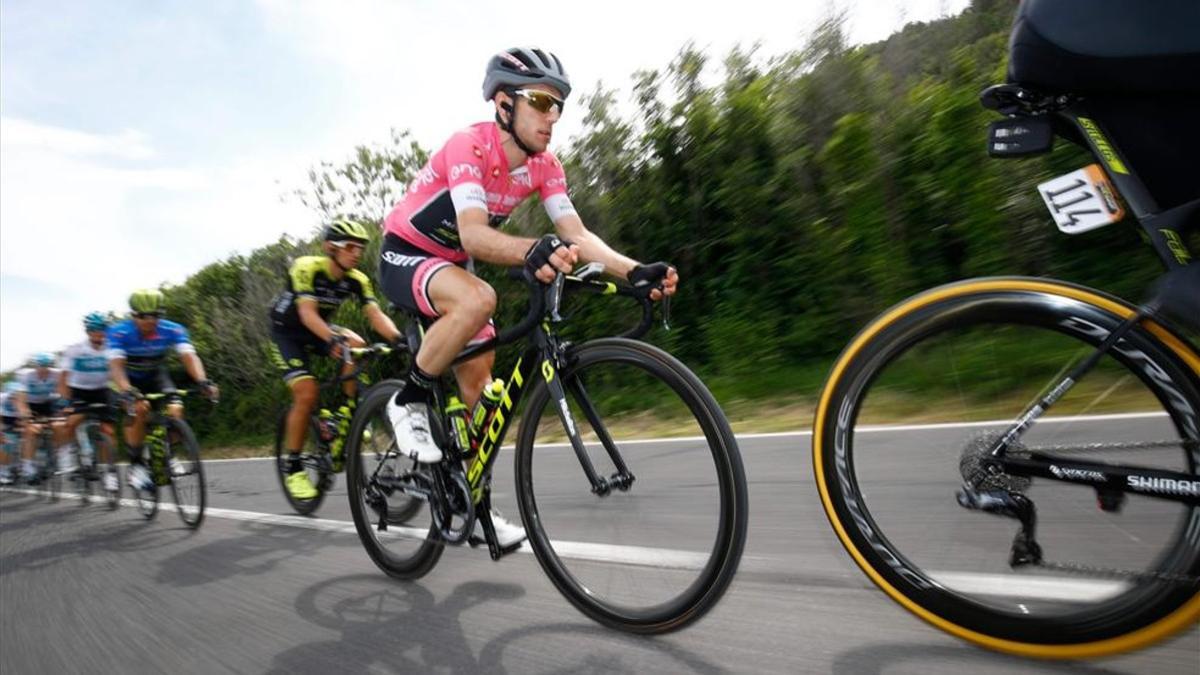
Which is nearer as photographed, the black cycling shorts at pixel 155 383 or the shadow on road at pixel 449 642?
the shadow on road at pixel 449 642

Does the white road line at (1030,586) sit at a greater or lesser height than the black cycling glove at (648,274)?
lesser

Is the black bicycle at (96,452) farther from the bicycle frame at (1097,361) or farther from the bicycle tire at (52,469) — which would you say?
the bicycle frame at (1097,361)

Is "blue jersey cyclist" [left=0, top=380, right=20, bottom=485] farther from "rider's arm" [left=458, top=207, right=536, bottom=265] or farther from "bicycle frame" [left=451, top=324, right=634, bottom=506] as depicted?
"rider's arm" [left=458, top=207, right=536, bottom=265]

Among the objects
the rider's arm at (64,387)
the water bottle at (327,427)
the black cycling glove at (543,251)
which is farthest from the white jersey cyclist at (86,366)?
the black cycling glove at (543,251)

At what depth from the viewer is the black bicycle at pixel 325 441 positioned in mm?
5402

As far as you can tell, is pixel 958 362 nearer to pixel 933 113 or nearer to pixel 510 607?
pixel 510 607

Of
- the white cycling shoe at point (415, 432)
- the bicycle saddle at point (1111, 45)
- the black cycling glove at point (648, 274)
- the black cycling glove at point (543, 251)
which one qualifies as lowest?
the white cycling shoe at point (415, 432)

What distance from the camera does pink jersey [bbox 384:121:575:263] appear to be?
283 cm

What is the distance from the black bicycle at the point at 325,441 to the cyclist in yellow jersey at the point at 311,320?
5 cm

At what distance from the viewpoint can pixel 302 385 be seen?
18.4ft

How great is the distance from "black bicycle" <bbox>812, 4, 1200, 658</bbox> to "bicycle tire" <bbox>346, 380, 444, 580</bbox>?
2125 millimetres

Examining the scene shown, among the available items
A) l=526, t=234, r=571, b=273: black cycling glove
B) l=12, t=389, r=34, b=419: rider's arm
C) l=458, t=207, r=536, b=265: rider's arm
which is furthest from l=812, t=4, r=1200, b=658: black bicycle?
l=12, t=389, r=34, b=419: rider's arm

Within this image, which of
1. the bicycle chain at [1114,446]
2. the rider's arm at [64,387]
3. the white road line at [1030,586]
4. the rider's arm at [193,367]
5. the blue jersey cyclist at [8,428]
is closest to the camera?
the bicycle chain at [1114,446]

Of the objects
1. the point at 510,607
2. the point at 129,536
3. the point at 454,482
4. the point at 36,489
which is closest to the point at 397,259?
the point at 454,482
